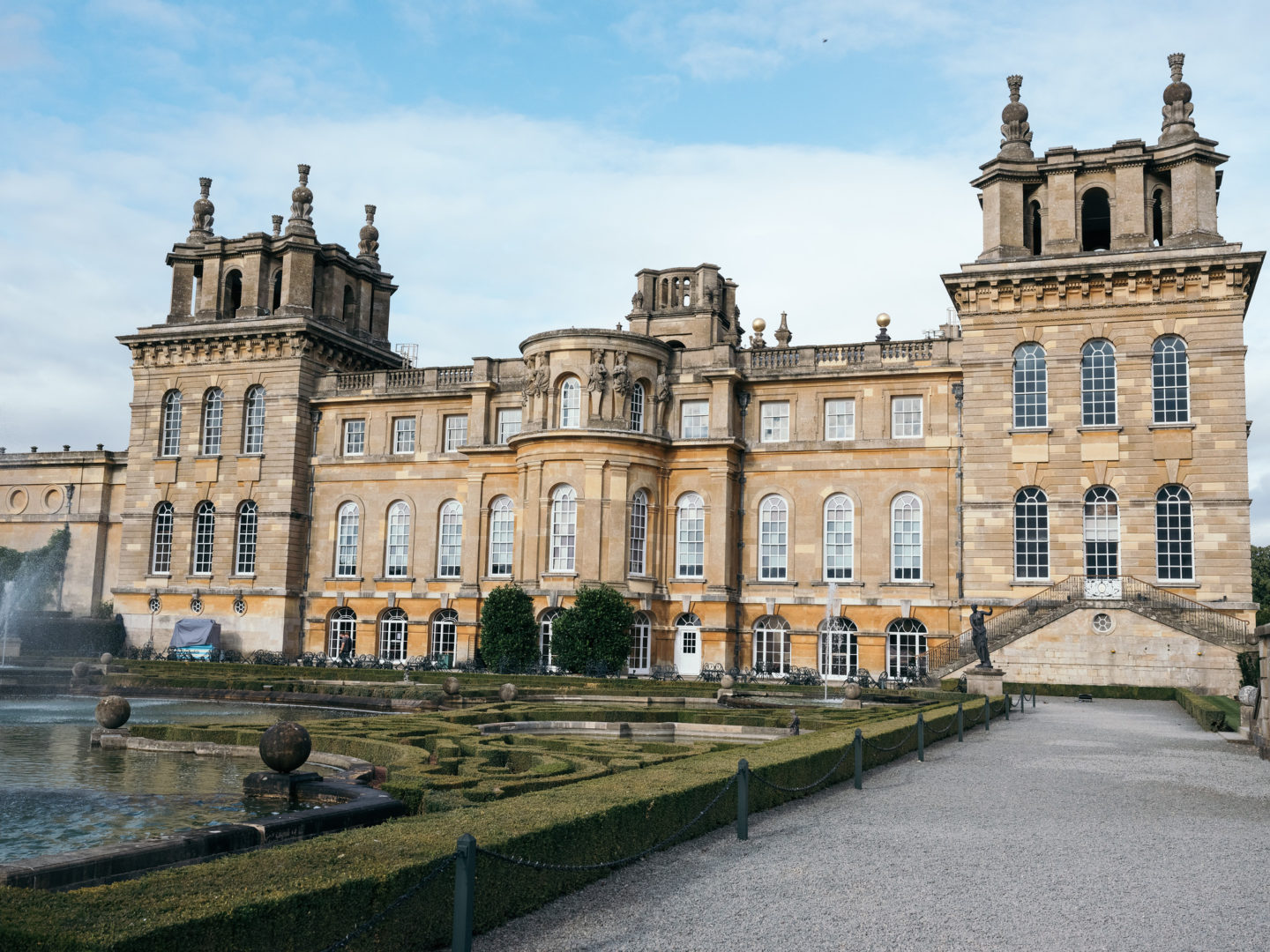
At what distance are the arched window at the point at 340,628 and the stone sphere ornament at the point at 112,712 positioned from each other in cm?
2529

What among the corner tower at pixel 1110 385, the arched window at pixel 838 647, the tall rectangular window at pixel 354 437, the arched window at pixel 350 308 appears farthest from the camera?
the arched window at pixel 350 308

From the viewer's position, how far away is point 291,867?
6680 mm

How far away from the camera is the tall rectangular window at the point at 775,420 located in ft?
124

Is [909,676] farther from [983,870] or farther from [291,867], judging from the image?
[291,867]

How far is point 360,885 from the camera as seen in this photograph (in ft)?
20.9

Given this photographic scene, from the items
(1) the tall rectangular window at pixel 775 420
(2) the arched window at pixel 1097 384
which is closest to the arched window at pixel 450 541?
(1) the tall rectangular window at pixel 775 420

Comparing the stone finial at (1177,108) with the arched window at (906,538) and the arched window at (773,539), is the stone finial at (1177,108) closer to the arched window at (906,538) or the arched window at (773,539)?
the arched window at (906,538)

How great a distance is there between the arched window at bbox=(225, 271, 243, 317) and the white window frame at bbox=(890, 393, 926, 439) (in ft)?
85.2

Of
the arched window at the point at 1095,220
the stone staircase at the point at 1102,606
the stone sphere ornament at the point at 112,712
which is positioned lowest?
the stone sphere ornament at the point at 112,712

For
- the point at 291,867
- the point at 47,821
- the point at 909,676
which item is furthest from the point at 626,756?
the point at 909,676

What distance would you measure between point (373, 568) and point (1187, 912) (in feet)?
118

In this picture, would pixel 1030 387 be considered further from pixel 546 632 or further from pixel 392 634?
pixel 392 634

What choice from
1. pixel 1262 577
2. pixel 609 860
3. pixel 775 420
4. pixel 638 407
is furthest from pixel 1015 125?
pixel 1262 577

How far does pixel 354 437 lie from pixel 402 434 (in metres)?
2.04
